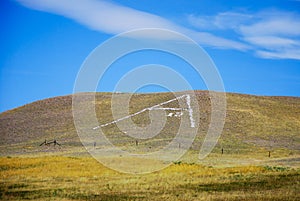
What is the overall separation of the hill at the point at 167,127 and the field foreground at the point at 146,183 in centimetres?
2791

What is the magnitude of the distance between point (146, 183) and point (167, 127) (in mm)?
67158

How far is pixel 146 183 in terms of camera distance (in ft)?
126

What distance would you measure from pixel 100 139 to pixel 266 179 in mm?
61273

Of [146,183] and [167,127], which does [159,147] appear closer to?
[167,127]

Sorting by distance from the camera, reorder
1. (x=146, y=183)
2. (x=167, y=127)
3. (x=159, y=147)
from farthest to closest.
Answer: (x=167, y=127)
(x=159, y=147)
(x=146, y=183)

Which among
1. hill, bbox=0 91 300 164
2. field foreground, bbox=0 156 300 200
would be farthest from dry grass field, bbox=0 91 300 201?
hill, bbox=0 91 300 164

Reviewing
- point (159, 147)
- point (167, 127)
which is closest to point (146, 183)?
point (159, 147)

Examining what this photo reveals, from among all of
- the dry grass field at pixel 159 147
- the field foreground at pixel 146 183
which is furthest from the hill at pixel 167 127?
the field foreground at pixel 146 183

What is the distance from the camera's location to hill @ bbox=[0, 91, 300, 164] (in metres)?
87.8

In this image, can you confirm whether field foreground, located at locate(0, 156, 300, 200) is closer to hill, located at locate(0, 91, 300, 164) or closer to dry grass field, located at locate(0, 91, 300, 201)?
dry grass field, located at locate(0, 91, 300, 201)

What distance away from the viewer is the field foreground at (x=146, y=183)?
32188 millimetres

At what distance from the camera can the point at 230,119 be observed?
11700 cm

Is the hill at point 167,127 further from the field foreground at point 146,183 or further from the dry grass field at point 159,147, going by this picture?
the field foreground at point 146,183

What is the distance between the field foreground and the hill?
2791 centimetres
